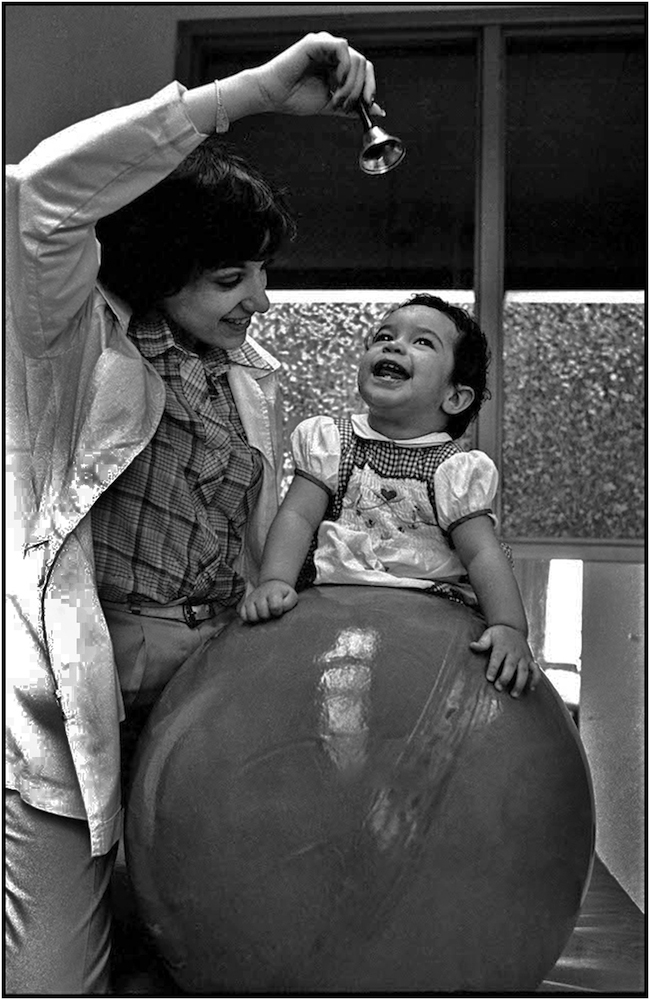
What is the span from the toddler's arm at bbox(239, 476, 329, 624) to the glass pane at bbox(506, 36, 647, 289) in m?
2.06

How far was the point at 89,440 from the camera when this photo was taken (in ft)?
5.27

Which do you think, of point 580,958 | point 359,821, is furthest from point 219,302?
point 580,958

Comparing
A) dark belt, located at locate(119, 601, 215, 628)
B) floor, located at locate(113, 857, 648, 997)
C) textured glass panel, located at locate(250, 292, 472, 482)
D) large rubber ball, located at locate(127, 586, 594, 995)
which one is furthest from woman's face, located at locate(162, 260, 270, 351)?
textured glass panel, located at locate(250, 292, 472, 482)

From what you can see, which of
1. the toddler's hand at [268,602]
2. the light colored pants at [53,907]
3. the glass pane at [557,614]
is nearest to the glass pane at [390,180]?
the glass pane at [557,614]

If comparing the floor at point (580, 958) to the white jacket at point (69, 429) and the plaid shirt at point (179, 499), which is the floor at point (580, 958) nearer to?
the white jacket at point (69, 429)

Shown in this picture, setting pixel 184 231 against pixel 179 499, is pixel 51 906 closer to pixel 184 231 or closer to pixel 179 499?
pixel 179 499

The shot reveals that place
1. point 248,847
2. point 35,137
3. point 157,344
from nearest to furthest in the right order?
point 248,847, point 157,344, point 35,137

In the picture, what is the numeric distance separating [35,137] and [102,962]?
259cm

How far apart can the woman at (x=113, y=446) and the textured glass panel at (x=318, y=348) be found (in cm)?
174

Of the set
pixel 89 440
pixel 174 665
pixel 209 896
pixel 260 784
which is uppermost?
pixel 89 440

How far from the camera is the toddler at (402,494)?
1617mm

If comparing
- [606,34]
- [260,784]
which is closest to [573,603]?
[606,34]

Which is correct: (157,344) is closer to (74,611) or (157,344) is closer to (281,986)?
(74,611)

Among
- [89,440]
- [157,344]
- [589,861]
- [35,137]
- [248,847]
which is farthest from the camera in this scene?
[35,137]
